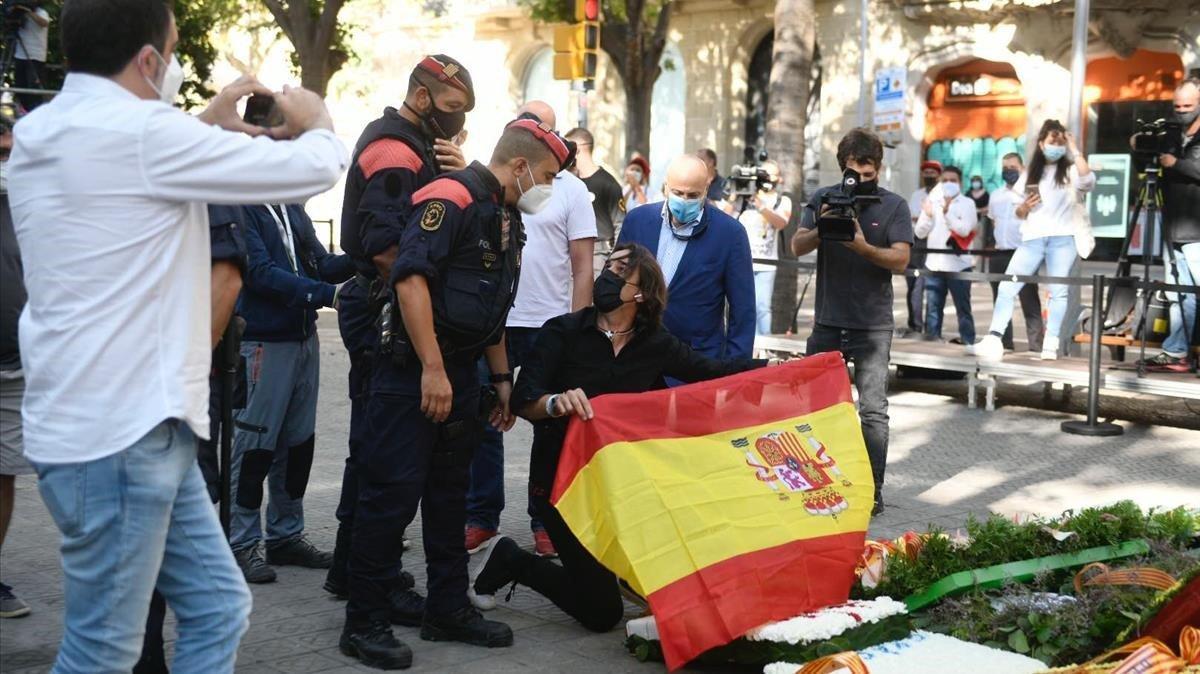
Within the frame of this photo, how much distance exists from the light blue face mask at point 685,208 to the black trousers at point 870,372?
1210mm

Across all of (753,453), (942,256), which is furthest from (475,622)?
(942,256)

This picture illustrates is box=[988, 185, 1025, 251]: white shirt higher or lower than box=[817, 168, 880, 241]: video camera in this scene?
lower

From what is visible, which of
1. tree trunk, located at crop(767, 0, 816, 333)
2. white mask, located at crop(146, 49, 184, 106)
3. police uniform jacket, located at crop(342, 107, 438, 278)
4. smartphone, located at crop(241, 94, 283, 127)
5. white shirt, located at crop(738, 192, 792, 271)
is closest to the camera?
white mask, located at crop(146, 49, 184, 106)

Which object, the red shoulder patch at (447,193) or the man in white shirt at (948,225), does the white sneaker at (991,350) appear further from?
the red shoulder patch at (447,193)

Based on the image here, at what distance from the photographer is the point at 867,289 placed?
7656 millimetres

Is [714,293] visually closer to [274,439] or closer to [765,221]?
[274,439]

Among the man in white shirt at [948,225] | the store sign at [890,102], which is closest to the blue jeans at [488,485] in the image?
the man in white shirt at [948,225]

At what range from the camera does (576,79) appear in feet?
48.6

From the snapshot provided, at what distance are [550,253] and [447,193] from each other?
6.85 ft

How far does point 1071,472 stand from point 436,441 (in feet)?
17.4

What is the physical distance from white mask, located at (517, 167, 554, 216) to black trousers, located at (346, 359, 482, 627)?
1.95ft

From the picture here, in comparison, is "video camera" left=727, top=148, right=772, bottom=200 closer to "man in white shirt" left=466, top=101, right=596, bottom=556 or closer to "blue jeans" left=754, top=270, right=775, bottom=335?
"blue jeans" left=754, top=270, right=775, bottom=335

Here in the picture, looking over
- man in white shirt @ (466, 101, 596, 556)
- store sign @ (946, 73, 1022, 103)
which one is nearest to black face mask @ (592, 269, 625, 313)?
man in white shirt @ (466, 101, 596, 556)

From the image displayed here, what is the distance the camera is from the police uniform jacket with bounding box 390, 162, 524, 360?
→ 4.95 m
